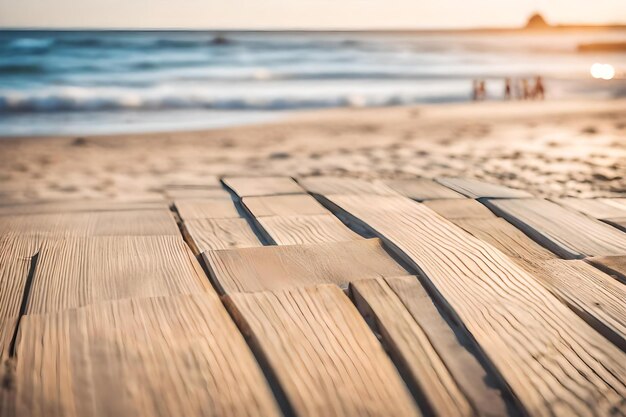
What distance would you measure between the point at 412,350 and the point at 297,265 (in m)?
0.53

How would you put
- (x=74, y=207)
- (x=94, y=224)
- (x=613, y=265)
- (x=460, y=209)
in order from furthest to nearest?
(x=74, y=207)
(x=460, y=209)
(x=94, y=224)
(x=613, y=265)

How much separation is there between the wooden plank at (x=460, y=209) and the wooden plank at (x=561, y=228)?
0.05 metres

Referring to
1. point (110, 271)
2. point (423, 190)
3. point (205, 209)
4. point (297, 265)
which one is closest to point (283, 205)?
point (205, 209)

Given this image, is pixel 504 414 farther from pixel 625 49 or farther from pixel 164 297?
pixel 625 49

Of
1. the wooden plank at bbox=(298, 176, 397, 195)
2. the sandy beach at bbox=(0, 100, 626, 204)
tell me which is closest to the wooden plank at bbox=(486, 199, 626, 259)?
the wooden plank at bbox=(298, 176, 397, 195)

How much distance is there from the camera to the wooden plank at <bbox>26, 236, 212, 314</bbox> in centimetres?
162

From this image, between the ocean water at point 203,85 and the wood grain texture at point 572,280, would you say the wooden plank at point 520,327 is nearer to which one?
the wood grain texture at point 572,280

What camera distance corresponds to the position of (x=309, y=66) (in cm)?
2191

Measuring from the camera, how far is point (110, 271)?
178 centimetres

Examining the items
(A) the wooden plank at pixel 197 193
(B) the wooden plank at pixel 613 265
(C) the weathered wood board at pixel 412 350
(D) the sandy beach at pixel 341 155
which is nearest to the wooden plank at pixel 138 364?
(C) the weathered wood board at pixel 412 350

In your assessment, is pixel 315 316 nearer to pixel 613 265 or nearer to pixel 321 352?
pixel 321 352

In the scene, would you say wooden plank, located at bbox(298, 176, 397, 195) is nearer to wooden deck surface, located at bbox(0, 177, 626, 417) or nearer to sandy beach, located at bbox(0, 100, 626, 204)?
wooden deck surface, located at bbox(0, 177, 626, 417)

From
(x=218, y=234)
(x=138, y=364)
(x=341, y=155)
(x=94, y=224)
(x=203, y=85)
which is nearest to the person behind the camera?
(x=138, y=364)

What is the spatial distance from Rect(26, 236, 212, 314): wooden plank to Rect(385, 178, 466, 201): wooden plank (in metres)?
1.05
